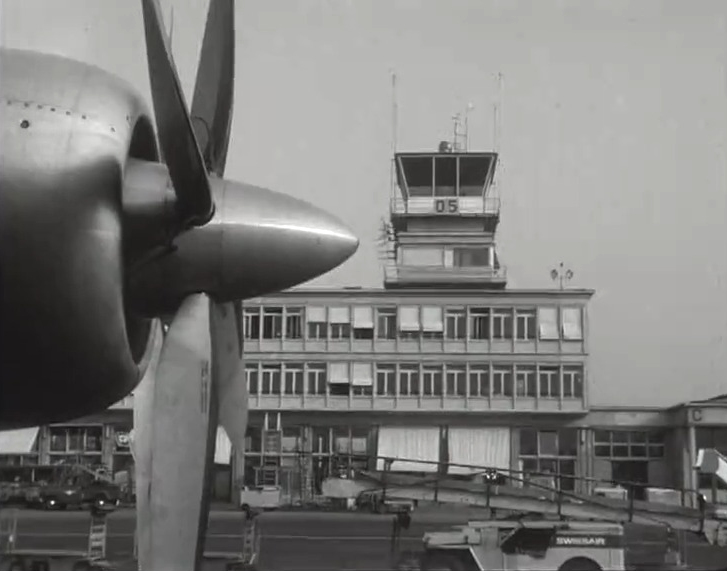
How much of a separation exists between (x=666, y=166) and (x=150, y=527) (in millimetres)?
11148

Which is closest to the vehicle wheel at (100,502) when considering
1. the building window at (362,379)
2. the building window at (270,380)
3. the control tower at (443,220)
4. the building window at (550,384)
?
the building window at (270,380)

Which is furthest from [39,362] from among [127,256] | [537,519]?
[537,519]

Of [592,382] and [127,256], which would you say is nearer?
[127,256]

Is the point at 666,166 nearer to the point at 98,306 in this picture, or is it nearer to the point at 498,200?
the point at 498,200

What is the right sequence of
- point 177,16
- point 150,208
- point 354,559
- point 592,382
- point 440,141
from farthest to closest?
point 440,141 < point 592,382 < point 177,16 < point 354,559 < point 150,208

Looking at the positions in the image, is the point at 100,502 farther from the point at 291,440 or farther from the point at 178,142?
the point at 178,142

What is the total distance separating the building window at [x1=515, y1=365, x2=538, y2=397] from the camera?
40.7 feet

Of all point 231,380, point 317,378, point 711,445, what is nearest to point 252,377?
point 317,378

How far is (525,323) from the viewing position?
12328 millimetres

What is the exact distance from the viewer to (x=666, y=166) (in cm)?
1372

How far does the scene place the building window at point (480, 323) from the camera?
12.2 m

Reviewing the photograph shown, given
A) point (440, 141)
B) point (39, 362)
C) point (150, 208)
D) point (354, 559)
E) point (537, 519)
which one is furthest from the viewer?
point (440, 141)

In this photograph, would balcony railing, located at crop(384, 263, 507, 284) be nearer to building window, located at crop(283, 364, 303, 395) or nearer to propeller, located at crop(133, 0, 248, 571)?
building window, located at crop(283, 364, 303, 395)

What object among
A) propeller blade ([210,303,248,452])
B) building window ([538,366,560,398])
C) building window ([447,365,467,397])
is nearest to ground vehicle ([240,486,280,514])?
building window ([447,365,467,397])
